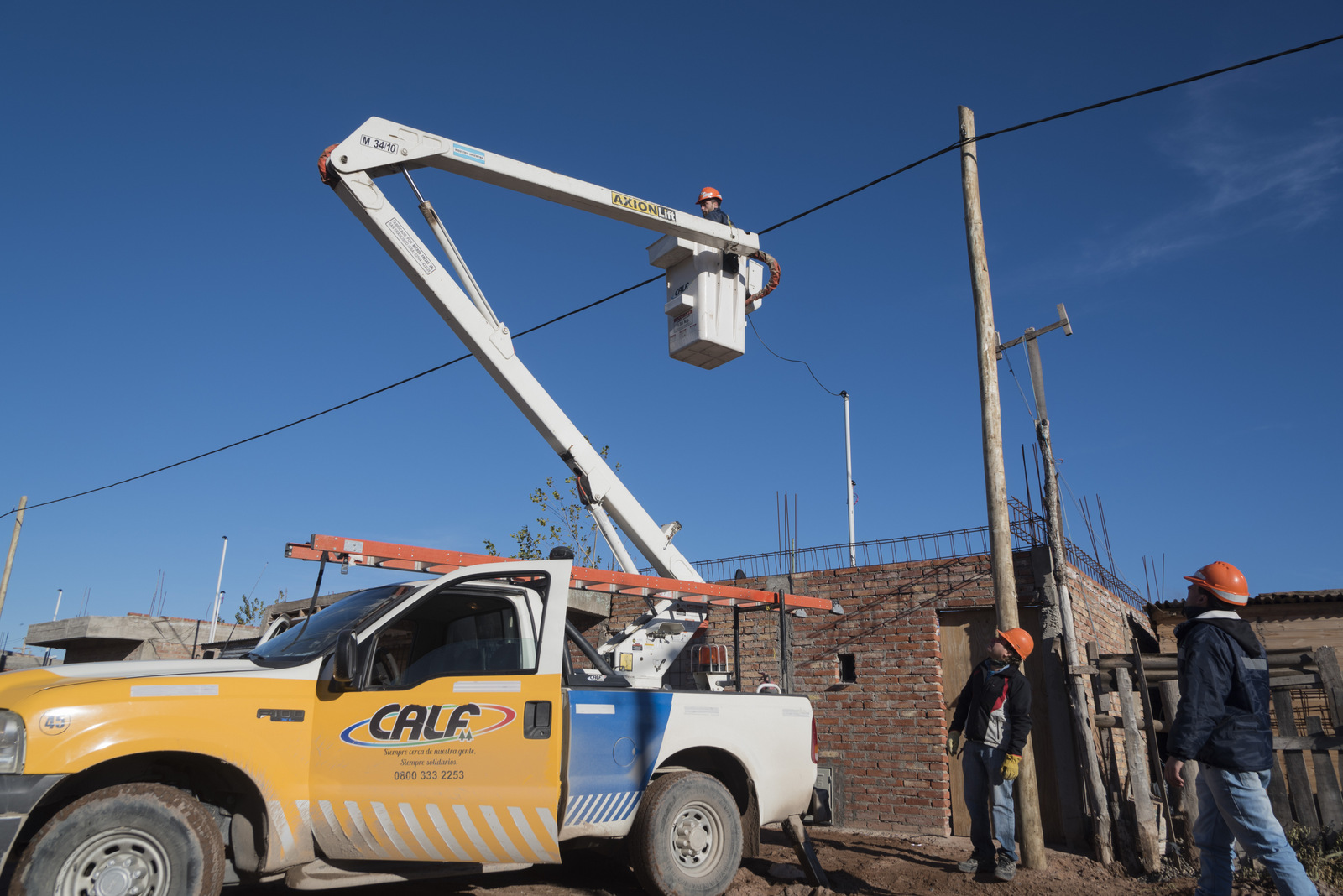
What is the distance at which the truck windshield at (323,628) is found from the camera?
509 centimetres

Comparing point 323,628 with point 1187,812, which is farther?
point 1187,812

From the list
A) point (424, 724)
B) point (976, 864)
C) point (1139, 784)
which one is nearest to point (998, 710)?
point (976, 864)

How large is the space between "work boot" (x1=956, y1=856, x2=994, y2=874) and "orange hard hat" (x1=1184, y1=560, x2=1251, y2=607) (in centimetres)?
317

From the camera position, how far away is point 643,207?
378 inches

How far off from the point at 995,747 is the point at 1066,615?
2.49 metres

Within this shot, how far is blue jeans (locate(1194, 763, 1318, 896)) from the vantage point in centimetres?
428

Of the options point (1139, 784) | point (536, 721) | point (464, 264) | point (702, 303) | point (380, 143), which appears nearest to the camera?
point (536, 721)

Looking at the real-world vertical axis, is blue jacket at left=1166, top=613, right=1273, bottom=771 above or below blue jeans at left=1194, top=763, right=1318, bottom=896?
above

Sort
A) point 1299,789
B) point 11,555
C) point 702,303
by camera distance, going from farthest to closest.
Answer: point 11,555 → point 702,303 → point 1299,789

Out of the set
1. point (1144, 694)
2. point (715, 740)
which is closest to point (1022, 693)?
point (1144, 694)

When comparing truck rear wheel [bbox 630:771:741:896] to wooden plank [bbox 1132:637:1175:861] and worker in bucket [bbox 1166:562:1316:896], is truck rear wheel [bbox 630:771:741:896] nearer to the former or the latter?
worker in bucket [bbox 1166:562:1316:896]

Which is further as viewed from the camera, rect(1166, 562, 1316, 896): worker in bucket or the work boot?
the work boot

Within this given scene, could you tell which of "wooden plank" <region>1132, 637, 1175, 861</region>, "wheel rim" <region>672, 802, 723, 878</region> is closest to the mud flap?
"wheel rim" <region>672, 802, 723, 878</region>

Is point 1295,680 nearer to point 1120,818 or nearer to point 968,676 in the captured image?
point 1120,818
